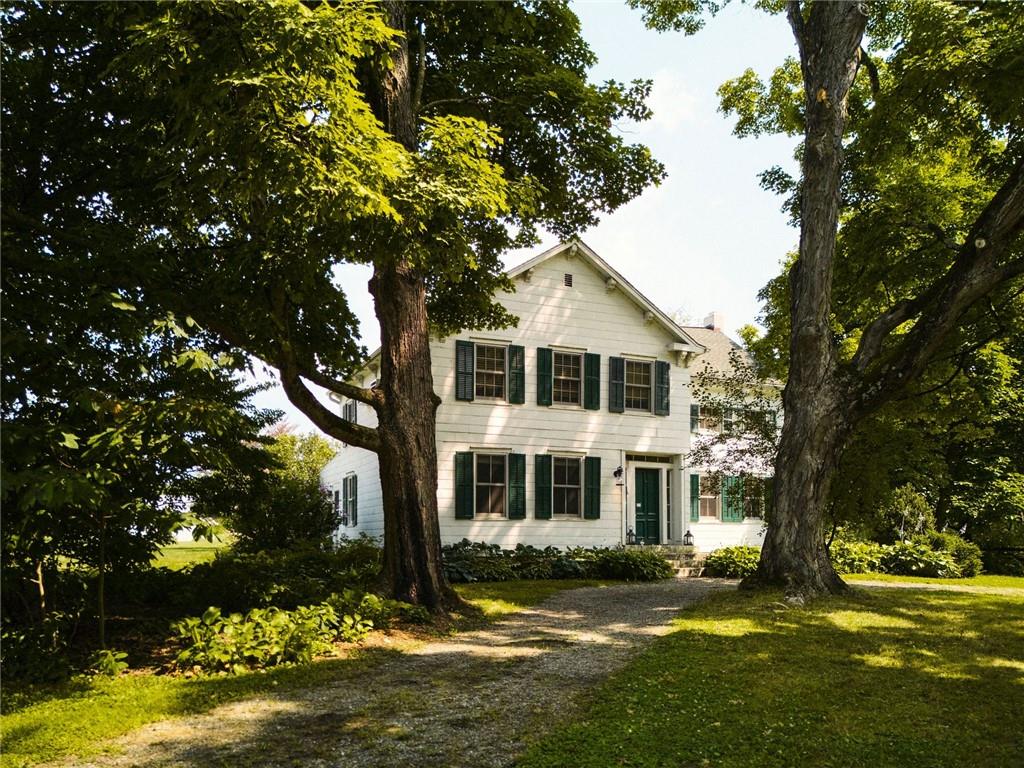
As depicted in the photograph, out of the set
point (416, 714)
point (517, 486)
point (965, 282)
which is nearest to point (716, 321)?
point (517, 486)

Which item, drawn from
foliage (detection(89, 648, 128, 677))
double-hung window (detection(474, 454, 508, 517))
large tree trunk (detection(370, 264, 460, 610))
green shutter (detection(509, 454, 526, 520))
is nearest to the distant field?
large tree trunk (detection(370, 264, 460, 610))

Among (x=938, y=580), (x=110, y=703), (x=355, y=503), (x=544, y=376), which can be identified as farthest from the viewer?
(x=355, y=503)

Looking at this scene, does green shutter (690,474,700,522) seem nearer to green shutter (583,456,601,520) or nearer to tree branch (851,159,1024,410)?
green shutter (583,456,601,520)

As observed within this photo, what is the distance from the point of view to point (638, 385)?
19.9 metres

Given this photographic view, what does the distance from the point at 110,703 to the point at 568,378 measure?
14.3m

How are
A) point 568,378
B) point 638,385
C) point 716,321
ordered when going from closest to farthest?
1. point 568,378
2. point 638,385
3. point 716,321

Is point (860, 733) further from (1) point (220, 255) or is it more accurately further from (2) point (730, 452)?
(2) point (730, 452)

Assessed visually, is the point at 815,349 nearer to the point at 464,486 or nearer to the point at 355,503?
the point at 464,486

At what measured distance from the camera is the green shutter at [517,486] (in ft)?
58.7

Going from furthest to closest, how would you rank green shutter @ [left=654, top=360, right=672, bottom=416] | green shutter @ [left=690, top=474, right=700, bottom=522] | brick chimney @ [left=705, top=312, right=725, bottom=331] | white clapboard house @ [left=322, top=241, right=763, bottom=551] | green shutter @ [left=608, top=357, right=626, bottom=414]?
brick chimney @ [left=705, top=312, right=725, bottom=331] → green shutter @ [left=690, top=474, right=700, bottom=522] → green shutter @ [left=654, top=360, right=672, bottom=416] → green shutter @ [left=608, top=357, right=626, bottom=414] → white clapboard house @ [left=322, top=241, right=763, bottom=551]

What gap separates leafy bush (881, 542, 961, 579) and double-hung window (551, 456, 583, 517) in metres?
7.59

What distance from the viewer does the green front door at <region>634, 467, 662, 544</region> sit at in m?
19.8

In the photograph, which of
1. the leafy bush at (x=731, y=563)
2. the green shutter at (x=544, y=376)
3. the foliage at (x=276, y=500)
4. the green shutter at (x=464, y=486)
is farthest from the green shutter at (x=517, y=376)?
the leafy bush at (x=731, y=563)

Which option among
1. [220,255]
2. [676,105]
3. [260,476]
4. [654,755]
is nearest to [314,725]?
[654,755]
